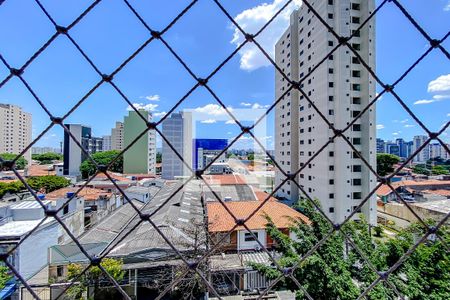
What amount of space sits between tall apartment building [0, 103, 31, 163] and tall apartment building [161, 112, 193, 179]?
12.5m

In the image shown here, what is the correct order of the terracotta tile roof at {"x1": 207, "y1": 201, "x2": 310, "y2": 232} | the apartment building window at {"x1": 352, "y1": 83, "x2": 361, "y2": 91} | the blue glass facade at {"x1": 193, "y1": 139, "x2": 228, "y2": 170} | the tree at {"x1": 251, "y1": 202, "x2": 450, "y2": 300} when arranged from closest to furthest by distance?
the tree at {"x1": 251, "y1": 202, "x2": 450, "y2": 300} → the terracotta tile roof at {"x1": 207, "y1": 201, "x2": 310, "y2": 232} → the apartment building window at {"x1": 352, "y1": 83, "x2": 361, "y2": 91} → the blue glass facade at {"x1": 193, "y1": 139, "x2": 228, "y2": 170}

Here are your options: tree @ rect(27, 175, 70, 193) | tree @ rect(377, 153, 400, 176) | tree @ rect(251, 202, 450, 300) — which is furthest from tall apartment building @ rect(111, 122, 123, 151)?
tree @ rect(251, 202, 450, 300)

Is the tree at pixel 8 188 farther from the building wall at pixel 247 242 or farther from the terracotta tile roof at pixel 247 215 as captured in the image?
the building wall at pixel 247 242

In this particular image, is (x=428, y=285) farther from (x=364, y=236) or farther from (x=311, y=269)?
(x=311, y=269)

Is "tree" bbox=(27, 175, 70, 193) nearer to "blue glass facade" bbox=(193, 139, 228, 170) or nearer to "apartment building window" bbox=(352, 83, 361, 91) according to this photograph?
"blue glass facade" bbox=(193, 139, 228, 170)

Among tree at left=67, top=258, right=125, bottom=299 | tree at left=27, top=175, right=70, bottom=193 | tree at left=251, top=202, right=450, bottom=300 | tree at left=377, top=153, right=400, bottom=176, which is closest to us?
tree at left=251, top=202, right=450, bottom=300

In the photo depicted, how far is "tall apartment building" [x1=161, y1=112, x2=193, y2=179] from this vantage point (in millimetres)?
11469

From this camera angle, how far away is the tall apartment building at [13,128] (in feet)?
65.9

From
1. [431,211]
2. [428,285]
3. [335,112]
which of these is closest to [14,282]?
[428,285]

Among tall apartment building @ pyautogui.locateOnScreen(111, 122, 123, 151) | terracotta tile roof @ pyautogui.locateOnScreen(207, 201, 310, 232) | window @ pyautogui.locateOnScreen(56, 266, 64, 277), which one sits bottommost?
window @ pyautogui.locateOnScreen(56, 266, 64, 277)

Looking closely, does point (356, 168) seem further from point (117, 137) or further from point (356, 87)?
point (117, 137)

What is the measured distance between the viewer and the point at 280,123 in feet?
37.5

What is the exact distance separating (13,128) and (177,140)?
A: 17.6m

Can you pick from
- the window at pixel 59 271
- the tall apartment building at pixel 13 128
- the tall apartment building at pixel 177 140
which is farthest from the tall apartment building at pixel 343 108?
the tall apartment building at pixel 13 128
